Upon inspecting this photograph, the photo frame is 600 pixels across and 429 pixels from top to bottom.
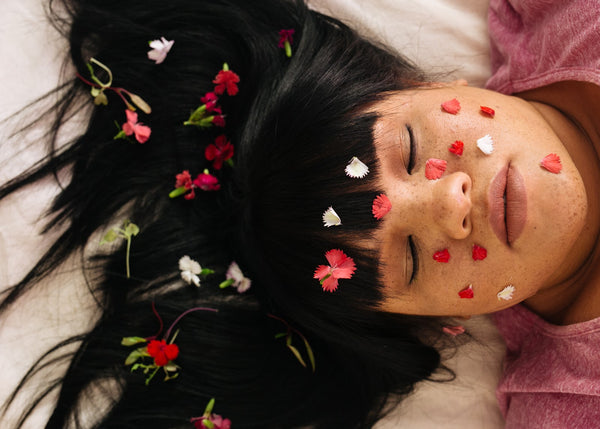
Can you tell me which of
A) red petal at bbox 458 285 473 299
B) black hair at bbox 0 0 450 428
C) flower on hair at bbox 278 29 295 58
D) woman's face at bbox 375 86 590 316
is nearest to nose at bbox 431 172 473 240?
woman's face at bbox 375 86 590 316

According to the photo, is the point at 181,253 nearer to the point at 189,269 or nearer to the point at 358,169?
the point at 189,269

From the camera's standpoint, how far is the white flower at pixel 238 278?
1283 mm

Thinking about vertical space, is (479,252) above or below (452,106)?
below

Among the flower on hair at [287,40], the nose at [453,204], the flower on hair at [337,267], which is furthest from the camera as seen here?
the flower on hair at [287,40]

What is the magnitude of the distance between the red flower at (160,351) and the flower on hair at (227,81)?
0.61 metres

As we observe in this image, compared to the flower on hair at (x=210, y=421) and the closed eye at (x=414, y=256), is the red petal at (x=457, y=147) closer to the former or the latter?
the closed eye at (x=414, y=256)

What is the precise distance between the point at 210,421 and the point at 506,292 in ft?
2.41

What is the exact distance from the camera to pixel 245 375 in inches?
52.7

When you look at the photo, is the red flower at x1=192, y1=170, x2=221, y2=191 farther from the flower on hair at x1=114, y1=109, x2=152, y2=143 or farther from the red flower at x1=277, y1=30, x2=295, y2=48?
the red flower at x1=277, y1=30, x2=295, y2=48

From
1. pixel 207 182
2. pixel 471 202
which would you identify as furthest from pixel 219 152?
pixel 471 202

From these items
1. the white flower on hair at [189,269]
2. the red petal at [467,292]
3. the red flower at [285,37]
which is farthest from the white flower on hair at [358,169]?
the white flower on hair at [189,269]

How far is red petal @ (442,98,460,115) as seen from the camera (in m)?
1.00

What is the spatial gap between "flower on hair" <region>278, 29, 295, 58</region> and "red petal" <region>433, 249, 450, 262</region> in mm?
554

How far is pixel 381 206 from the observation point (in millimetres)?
984
